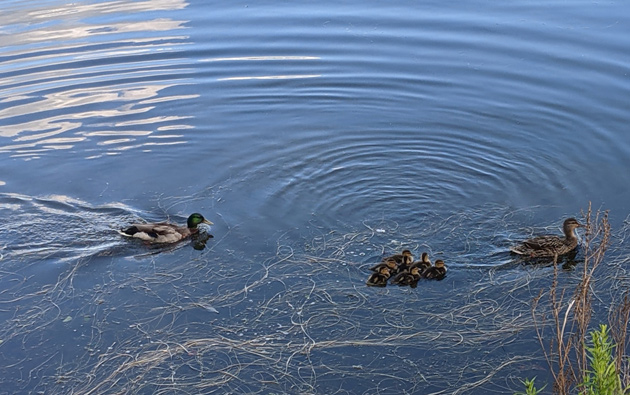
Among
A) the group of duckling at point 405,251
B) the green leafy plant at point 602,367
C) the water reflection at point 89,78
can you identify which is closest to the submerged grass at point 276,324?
the group of duckling at point 405,251

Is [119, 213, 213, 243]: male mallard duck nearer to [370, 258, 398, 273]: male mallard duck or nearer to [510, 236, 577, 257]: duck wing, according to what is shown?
[370, 258, 398, 273]: male mallard duck

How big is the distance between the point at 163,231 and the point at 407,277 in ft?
9.48

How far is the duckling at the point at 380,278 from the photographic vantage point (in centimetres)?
846

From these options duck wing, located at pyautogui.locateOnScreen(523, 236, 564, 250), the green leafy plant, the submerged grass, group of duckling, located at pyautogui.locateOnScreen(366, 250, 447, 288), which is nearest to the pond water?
the submerged grass

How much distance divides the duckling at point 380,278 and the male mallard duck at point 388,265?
0.14 feet

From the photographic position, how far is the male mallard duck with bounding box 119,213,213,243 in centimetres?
948

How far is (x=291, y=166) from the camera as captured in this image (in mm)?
11109

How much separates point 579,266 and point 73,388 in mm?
5222

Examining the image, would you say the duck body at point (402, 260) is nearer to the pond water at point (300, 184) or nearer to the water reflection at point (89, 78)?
the pond water at point (300, 184)

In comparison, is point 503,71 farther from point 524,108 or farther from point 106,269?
point 106,269

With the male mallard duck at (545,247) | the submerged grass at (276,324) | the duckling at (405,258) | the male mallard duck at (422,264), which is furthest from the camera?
the male mallard duck at (545,247)

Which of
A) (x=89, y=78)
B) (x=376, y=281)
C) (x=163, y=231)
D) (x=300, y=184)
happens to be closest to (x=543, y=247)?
(x=376, y=281)

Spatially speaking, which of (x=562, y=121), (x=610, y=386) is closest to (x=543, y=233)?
(x=562, y=121)

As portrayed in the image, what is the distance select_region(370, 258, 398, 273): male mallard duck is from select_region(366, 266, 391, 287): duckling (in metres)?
0.04
